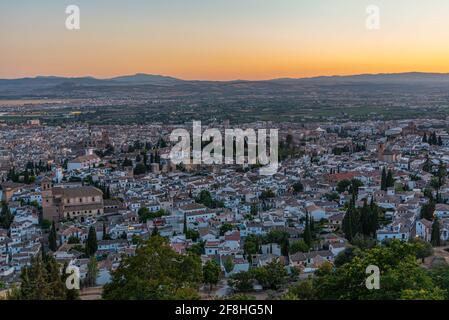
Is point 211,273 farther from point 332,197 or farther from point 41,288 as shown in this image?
point 332,197

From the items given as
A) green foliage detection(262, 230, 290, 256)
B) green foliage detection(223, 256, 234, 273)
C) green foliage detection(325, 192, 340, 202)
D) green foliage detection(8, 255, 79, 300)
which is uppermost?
green foliage detection(8, 255, 79, 300)

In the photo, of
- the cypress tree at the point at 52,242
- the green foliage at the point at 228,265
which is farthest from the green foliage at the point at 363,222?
the cypress tree at the point at 52,242

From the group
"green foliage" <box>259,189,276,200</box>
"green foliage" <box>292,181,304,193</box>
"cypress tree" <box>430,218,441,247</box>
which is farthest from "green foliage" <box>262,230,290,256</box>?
"green foliage" <box>292,181,304,193</box>

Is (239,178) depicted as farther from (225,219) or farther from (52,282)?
Result: (52,282)

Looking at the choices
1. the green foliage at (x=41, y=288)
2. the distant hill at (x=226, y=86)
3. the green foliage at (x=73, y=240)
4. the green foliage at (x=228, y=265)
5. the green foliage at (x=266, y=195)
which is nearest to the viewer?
the green foliage at (x=41, y=288)

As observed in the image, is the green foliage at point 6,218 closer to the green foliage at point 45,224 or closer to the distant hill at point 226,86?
the green foliage at point 45,224

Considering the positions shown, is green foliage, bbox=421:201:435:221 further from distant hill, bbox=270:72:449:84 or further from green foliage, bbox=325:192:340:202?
distant hill, bbox=270:72:449:84

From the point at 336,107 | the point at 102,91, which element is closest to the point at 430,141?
the point at 336,107
